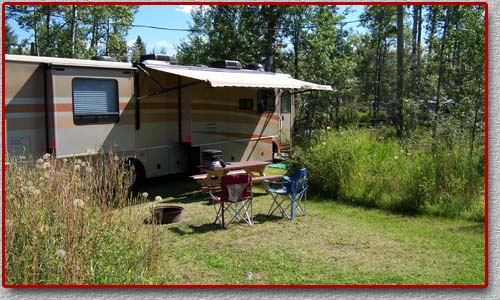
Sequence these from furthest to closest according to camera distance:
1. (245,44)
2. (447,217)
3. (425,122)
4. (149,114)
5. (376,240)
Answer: (245,44) → (425,122) → (149,114) → (447,217) → (376,240)

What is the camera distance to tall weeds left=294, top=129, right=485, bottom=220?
677 cm

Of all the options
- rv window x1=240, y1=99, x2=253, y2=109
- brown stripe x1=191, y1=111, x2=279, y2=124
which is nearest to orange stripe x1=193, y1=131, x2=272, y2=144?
brown stripe x1=191, y1=111, x2=279, y2=124

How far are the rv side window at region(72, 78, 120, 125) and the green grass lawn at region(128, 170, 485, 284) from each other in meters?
2.31

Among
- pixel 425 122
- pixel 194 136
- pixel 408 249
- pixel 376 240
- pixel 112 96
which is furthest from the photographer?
pixel 425 122

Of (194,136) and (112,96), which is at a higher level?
(112,96)

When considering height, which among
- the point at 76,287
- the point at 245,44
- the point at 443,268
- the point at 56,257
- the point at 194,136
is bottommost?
the point at 443,268

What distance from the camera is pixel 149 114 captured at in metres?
8.86

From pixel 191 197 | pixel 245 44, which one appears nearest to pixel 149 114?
pixel 191 197

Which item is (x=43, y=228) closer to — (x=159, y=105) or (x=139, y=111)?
(x=139, y=111)

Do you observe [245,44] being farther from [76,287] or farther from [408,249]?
[76,287]

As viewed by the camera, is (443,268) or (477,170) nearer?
(443,268)

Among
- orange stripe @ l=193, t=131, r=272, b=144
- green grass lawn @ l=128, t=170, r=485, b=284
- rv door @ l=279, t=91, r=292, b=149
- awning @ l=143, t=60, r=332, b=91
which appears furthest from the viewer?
rv door @ l=279, t=91, r=292, b=149

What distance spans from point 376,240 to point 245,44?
1432 centimetres

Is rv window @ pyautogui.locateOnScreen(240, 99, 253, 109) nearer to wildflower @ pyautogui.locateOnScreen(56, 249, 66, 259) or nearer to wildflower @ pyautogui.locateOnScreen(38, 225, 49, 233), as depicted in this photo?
wildflower @ pyautogui.locateOnScreen(38, 225, 49, 233)
